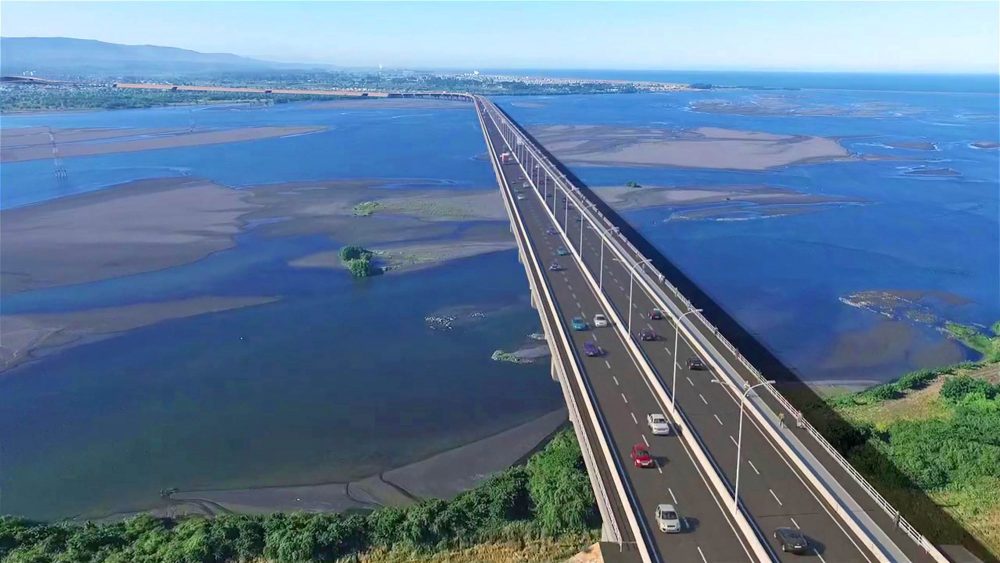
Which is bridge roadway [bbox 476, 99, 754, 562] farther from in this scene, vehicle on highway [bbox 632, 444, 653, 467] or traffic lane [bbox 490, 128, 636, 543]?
vehicle on highway [bbox 632, 444, 653, 467]

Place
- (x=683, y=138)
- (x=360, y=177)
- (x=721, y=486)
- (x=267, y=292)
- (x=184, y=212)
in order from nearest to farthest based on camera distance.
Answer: (x=721, y=486) < (x=267, y=292) < (x=184, y=212) < (x=360, y=177) < (x=683, y=138)

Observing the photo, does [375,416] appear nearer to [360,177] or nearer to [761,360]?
[761,360]

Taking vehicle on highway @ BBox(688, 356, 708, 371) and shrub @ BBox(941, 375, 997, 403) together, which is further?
A: shrub @ BBox(941, 375, 997, 403)

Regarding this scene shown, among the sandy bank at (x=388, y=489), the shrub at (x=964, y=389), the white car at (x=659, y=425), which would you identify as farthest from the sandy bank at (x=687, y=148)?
the white car at (x=659, y=425)

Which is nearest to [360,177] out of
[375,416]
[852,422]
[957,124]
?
[375,416]

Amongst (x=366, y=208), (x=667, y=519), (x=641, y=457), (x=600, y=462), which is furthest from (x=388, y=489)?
(x=366, y=208)

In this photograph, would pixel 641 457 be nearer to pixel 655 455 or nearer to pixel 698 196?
pixel 655 455

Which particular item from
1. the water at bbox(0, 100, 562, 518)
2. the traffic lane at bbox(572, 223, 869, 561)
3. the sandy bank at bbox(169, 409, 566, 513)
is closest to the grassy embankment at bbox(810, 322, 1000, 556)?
the traffic lane at bbox(572, 223, 869, 561)
